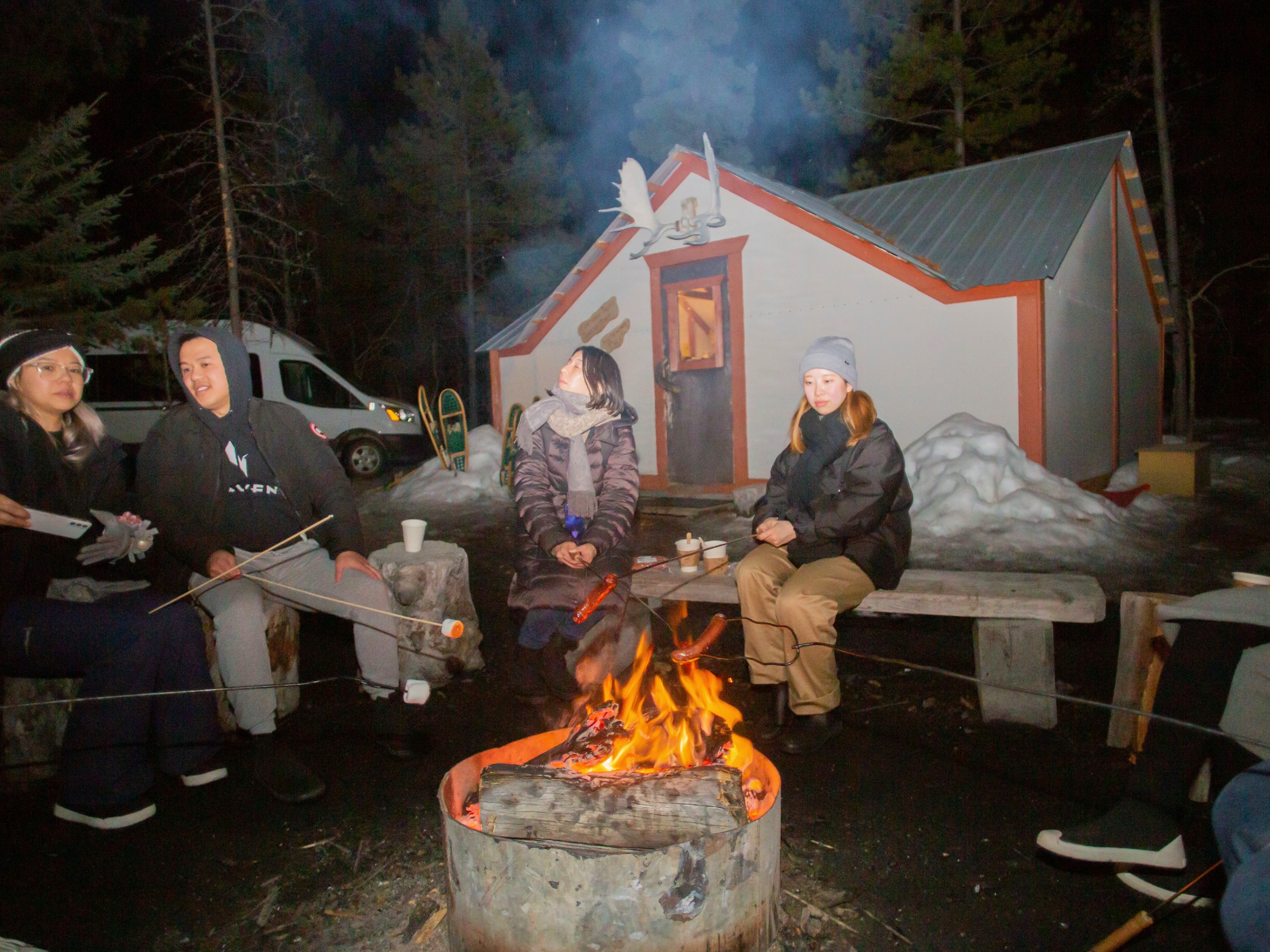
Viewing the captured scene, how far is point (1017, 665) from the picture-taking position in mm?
3438

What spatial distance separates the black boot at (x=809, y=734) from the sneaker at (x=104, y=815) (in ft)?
8.16

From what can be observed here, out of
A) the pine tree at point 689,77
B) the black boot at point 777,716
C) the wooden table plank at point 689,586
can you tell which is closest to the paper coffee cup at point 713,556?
the wooden table plank at point 689,586

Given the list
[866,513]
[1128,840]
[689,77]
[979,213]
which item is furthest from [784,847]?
[689,77]

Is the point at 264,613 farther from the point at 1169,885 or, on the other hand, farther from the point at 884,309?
the point at 884,309

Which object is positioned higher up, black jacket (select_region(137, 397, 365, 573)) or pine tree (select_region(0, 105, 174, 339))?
pine tree (select_region(0, 105, 174, 339))

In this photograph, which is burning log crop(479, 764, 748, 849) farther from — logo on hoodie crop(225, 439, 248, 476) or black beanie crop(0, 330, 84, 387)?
black beanie crop(0, 330, 84, 387)

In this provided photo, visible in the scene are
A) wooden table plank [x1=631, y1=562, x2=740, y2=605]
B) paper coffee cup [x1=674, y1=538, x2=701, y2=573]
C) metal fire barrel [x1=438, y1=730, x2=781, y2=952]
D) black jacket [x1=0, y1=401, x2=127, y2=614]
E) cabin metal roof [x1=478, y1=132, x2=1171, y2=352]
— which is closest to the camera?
metal fire barrel [x1=438, y1=730, x2=781, y2=952]

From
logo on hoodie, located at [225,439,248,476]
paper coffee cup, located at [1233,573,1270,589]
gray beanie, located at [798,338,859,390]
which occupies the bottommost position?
paper coffee cup, located at [1233,573,1270,589]

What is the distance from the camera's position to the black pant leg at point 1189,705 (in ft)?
7.52

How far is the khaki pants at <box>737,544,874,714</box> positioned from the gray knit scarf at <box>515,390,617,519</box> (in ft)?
2.79

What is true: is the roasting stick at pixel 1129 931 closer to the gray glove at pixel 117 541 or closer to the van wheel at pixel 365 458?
the gray glove at pixel 117 541

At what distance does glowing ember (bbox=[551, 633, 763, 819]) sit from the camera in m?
2.33

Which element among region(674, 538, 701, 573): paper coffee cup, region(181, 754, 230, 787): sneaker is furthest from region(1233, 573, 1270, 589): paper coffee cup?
region(181, 754, 230, 787): sneaker

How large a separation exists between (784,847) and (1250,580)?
1801 millimetres
